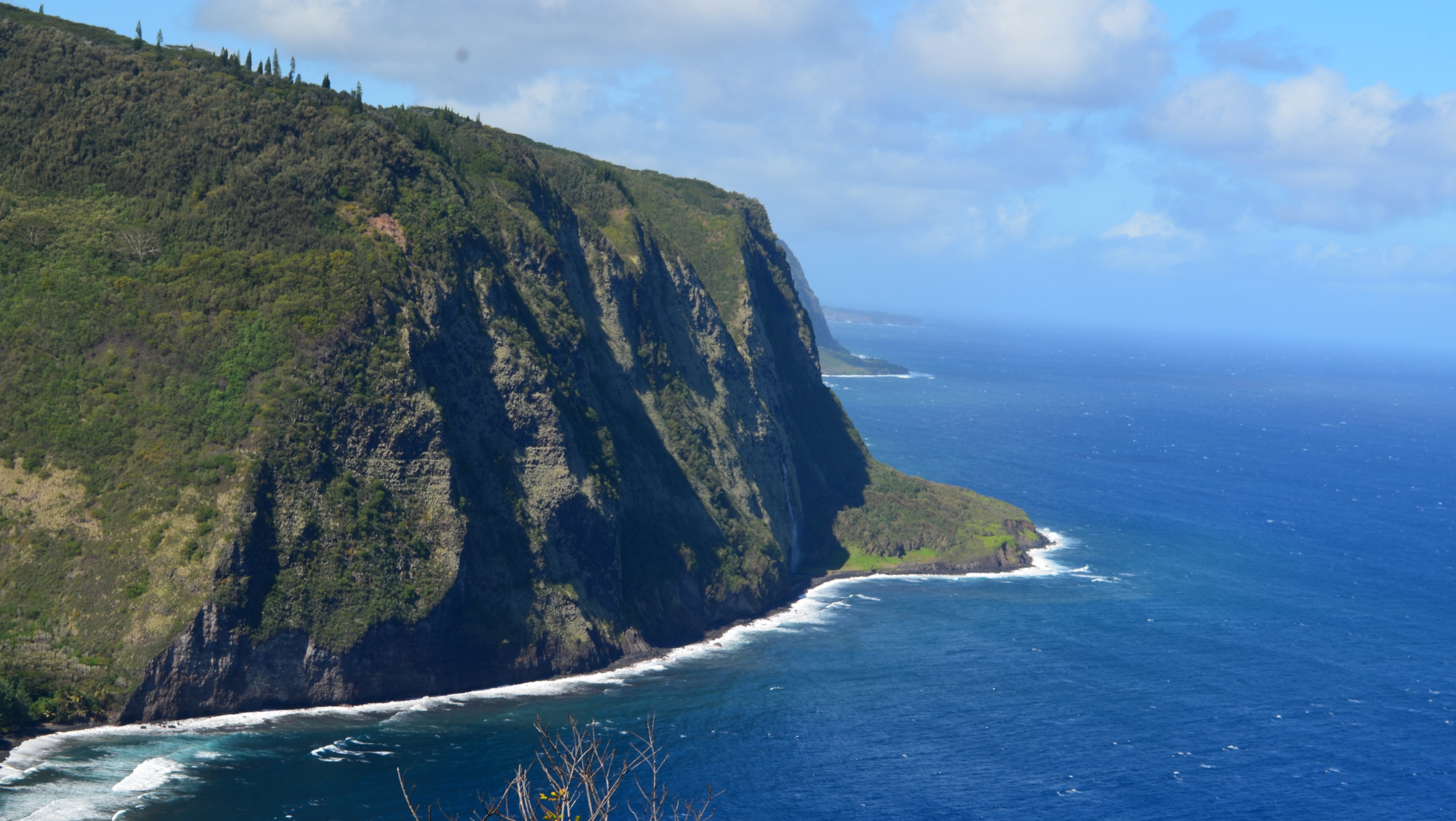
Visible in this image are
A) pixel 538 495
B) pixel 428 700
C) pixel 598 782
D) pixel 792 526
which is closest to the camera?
pixel 598 782

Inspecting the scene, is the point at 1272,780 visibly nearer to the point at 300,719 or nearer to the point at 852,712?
the point at 852,712

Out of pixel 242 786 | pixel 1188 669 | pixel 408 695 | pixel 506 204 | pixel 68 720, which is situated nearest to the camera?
pixel 242 786

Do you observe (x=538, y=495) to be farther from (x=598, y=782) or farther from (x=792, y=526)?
(x=792, y=526)

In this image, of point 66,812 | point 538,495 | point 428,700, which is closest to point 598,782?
point 428,700

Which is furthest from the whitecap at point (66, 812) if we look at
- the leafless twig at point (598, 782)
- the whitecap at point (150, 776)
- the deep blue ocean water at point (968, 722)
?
Answer: the leafless twig at point (598, 782)

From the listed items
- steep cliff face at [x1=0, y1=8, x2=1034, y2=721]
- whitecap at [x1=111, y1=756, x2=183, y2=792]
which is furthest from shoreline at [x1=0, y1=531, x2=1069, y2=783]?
whitecap at [x1=111, y1=756, x2=183, y2=792]

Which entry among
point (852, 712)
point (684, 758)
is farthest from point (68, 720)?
point (852, 712)

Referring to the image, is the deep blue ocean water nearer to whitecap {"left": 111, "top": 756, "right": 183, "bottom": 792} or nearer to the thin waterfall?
whitecap {"left": 111, "top": 756, "right": 183, "bottom": 792}

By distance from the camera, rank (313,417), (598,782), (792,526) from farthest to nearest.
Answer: (792,526) < (313,417) < (598,782)
